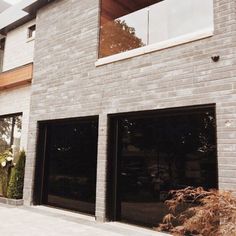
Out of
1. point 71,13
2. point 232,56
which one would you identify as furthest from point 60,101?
point 232,56

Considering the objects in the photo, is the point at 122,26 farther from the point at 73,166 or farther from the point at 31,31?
the point at 31,31

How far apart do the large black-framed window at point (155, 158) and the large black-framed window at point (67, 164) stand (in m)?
0.83

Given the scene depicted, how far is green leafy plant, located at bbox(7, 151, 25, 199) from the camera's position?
9437mm

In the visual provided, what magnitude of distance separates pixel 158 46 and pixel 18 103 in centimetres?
602

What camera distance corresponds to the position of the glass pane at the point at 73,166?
8.10 metres

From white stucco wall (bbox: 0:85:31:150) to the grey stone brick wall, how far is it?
95 centimetres

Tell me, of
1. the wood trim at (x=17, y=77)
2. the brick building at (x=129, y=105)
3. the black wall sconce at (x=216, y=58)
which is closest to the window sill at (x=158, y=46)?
the brick building at (x=129, y=105)

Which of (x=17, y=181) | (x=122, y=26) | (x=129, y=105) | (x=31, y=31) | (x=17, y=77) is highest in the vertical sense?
(x=31, y=31)

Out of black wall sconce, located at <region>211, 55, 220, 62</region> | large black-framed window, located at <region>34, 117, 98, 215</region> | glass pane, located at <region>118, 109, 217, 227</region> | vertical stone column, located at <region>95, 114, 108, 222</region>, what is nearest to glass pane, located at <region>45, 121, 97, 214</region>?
large black-framed window, located at <region>34, 117, 98, 215</region>

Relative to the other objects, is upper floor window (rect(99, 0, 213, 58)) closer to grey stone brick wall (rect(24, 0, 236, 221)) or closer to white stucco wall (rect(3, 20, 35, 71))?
grey stone brick wall (rect(24, 0, 236, 221))

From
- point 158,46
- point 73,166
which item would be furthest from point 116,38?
point 73,166

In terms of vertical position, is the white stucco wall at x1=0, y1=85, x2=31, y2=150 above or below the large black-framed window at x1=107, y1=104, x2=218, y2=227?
→ above

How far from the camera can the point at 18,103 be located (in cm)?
1096

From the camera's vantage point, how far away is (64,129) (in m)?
9.06
